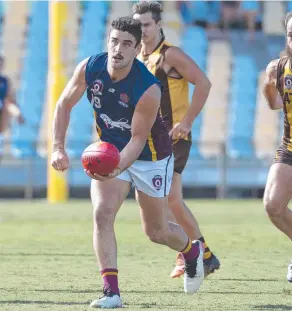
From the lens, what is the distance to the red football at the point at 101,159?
20.0 ft

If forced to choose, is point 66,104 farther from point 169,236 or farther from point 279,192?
point 279,192

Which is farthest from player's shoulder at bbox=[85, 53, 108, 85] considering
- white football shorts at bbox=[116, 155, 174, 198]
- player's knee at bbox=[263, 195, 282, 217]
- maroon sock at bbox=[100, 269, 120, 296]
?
player's knee at bbox=[263, 195, 282, 217]

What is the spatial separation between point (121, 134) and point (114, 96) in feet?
0.92

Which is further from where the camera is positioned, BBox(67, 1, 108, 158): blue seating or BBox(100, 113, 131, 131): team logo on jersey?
BBox(67, 1, 108, 158): blue seating

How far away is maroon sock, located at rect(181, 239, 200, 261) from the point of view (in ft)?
24.0

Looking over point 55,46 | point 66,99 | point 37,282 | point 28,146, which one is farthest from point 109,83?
point 28,146

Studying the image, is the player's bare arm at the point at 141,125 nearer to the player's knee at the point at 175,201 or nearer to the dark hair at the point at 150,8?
the dark hair at the point at 150,8

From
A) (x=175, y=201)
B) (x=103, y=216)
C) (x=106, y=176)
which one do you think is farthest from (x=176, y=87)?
(x=106, y=176)

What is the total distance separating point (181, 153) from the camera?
861 cm

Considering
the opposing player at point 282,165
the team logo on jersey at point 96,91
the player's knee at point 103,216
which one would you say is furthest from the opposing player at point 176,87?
the player's knee at point 103,216

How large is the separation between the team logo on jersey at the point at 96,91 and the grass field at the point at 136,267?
4.29 feet

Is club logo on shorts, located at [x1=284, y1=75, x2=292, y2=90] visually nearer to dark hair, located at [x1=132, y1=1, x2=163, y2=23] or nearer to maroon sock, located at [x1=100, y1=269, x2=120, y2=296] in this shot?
dark hair, located at [x1=132, y1=1, x2=163, y2=23]

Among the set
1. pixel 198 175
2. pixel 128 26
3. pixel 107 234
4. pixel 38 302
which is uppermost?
pixel 128 26

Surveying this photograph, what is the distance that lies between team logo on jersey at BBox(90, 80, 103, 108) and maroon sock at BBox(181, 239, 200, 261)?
1409mm
